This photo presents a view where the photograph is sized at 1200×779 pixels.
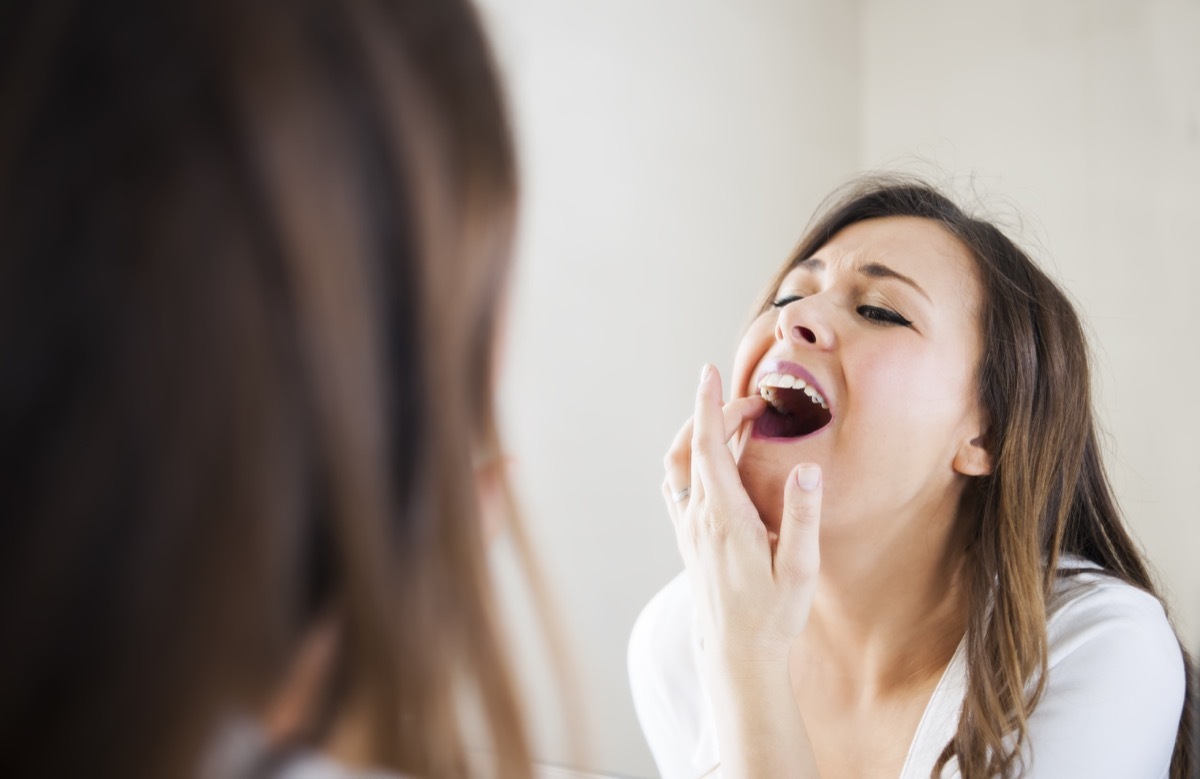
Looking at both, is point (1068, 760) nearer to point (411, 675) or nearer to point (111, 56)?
point (411, 675)

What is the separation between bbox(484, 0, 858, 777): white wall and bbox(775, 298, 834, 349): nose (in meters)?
0.62

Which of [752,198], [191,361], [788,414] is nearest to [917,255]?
[788,414]

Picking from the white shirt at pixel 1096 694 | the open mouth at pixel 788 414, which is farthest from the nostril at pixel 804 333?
the white shirt at pixel 1096 694

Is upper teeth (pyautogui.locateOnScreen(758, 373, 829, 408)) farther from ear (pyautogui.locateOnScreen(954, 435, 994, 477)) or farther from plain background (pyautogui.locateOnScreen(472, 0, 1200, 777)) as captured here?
plain background (pyautogui.locateOnScreen(472, 0, 1200, 777))

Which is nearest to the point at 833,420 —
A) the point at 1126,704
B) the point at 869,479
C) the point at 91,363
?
the point at 869,479

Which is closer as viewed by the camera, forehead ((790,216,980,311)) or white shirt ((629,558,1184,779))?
white shirt ((629,558,1184,779))

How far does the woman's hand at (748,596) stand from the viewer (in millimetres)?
973

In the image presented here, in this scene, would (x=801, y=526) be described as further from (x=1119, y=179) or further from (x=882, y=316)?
(x=1119, y=179)

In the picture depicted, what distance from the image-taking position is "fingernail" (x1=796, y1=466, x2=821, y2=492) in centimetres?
99

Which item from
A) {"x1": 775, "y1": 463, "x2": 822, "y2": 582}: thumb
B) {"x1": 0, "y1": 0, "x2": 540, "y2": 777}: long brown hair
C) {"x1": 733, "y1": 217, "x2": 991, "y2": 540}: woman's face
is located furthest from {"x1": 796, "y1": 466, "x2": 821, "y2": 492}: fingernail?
{"x1": 0, "y1": 0, "x2": 540, "y2": 777}: long brown hair

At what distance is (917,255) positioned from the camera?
123 centimetres

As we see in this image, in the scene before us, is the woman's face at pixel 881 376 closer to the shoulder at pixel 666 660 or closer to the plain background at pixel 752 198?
the shoulder at pixel 666 660

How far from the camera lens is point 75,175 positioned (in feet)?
1.08

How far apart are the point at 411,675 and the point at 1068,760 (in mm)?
843
